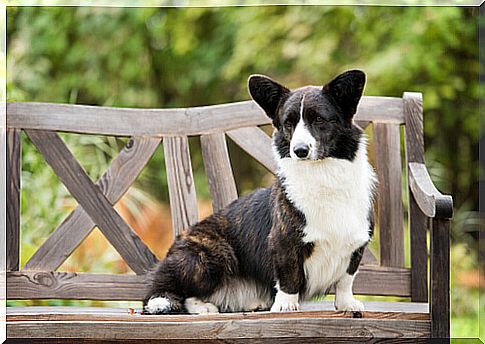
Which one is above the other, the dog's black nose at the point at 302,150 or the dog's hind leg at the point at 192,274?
→ the dog's black nose at the point at 302,150

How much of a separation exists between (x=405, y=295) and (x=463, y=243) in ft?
7.29

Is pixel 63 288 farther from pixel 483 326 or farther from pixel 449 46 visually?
pixel 449 46

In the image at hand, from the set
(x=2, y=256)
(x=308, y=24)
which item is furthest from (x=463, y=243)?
(x=2, y=256)

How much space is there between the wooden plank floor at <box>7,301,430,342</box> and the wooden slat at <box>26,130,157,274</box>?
2.23ft

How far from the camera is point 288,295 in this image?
255 cm

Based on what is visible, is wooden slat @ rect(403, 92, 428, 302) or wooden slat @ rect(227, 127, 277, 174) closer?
wooden slat @ rect(403, 92, 428, 302)

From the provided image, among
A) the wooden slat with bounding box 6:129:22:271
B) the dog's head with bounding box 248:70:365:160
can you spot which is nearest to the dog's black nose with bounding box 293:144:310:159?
the dog's head with bounding box 248:70:365:160

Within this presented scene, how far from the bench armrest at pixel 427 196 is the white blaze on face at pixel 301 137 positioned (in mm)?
407

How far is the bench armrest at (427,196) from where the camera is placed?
Answer: 244cm

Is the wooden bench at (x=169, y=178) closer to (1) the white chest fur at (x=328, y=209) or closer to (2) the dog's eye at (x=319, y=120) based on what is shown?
(1) the white chest fur at (x=328, y=209)

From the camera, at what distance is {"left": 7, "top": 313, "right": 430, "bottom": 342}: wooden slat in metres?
2.38

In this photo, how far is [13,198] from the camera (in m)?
3.04

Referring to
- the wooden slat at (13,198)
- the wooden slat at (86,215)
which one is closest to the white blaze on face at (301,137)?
the wooden slat at (86,215)

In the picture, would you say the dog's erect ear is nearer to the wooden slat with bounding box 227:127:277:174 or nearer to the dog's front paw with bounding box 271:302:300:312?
the dog's front paw with bounding box 271:302:300:312
